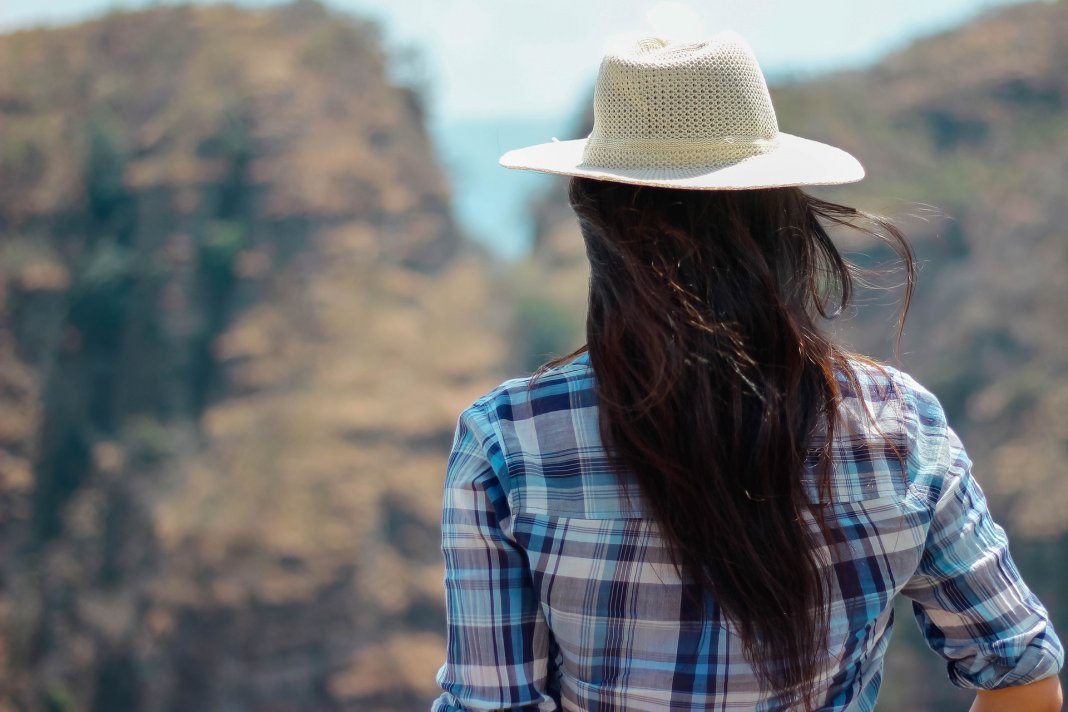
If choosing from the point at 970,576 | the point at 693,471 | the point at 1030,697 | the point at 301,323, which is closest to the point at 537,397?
the point at 693,471

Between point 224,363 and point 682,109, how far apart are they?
17985mm

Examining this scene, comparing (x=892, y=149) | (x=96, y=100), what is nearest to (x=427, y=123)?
(x=96, y=100)

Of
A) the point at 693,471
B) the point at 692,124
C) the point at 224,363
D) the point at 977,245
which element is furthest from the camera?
the point at 977,245

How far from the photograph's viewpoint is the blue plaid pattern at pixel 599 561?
3.40ft

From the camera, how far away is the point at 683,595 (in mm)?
1045

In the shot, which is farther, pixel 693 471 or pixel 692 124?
pixel 692 124

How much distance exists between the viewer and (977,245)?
60.4 ft

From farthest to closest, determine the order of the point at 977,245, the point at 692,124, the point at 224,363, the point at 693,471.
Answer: the point at 977,245 → the point at 224,363 → the point at 692,124 → the point at 693,471

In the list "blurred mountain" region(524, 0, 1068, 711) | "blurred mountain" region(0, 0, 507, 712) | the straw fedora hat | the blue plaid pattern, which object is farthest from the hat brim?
"blurred mountain" region(0, 0, 507, 712)

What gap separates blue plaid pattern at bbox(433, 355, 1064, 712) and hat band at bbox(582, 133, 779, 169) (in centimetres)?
24

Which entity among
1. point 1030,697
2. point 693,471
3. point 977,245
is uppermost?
point 693,471

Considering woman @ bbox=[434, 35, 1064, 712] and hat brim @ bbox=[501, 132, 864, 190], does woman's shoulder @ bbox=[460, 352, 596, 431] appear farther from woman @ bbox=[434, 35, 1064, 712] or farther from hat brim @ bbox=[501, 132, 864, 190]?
hat brim @ bbox=[501, 132, 864, 190]

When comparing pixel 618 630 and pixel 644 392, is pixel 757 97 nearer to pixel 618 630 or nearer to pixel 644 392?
pixel 644 392

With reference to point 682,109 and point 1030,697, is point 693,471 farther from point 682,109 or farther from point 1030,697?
point 1030,697
